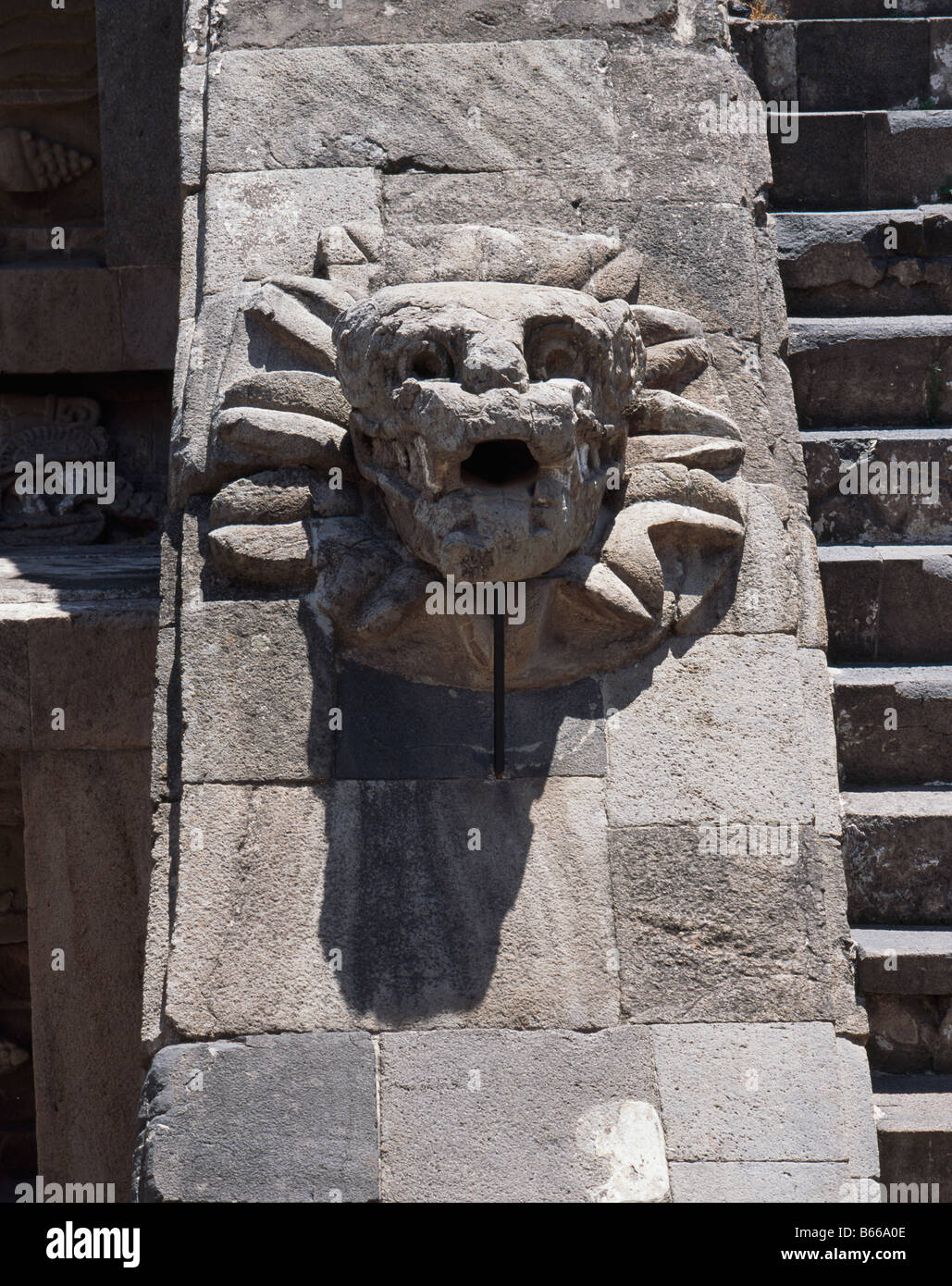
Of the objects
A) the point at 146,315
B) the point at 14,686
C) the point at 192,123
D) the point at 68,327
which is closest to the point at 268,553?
the point at 14,686

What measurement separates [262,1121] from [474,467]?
156 centimetres

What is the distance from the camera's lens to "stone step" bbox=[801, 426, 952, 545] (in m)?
5.36

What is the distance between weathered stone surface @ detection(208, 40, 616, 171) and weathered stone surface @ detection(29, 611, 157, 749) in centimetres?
143

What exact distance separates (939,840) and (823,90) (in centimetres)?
316

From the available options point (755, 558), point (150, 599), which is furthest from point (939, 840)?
point (150, 599)

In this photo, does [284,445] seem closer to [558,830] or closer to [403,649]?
[403,649]

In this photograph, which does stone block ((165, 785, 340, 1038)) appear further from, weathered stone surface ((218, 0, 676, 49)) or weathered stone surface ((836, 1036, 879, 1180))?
weathered stone surface ((218, 0, 676, 49))

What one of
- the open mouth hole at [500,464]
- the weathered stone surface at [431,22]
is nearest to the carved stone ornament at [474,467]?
the open mouth hole at [500,464]

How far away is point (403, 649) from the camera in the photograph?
4.16m

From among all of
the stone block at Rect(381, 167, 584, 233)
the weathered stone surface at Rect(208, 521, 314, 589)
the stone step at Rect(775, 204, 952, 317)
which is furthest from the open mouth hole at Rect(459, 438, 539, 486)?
the stone step at Rect(775, 204, 952, 317)

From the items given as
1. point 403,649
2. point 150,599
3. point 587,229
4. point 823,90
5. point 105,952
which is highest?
point 823,90

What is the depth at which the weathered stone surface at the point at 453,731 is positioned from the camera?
4.08 m

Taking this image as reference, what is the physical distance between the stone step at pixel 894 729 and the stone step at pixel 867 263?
1575mm

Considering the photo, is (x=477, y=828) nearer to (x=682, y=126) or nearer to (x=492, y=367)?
(x=492, y=367)
